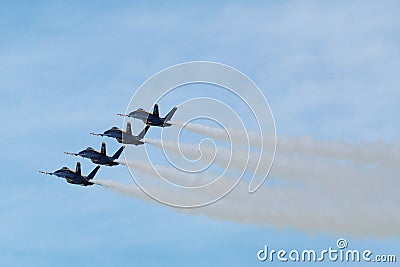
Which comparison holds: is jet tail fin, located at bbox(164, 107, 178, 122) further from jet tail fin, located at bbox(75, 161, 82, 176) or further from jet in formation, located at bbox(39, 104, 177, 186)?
jet tail fin, located at bbox(75, 161, 82, 176)

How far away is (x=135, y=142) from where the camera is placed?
489 ft

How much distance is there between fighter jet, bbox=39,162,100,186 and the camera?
155837 mm

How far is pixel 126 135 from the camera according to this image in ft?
502

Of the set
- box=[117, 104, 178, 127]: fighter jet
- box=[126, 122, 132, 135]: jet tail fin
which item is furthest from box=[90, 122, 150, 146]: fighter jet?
box=[117, 104, 178, 127]: fighter jet

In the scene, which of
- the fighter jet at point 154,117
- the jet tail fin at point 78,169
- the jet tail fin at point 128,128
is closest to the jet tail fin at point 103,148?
the jet tail fin at point 128,128

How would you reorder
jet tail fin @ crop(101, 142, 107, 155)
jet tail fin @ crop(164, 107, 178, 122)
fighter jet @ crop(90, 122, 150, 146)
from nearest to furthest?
jet tail fin @ crop(164, 107, 178, 122), fighter jet @ crop(90, 122, 150, 146), jet tail fin @ crop(101, 142, 107, 155)

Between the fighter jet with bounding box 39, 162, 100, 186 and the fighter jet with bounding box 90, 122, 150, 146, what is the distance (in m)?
5.58

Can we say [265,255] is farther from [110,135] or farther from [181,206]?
[110,135]

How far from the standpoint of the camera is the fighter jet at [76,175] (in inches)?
6135

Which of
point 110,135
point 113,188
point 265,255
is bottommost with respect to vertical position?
point 265,255

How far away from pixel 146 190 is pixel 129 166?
18.5 feet

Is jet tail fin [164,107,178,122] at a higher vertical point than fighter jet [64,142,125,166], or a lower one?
higher

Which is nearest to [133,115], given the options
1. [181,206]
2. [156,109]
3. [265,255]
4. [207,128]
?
[156,109]

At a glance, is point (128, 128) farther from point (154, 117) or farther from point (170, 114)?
point (170, 114)
